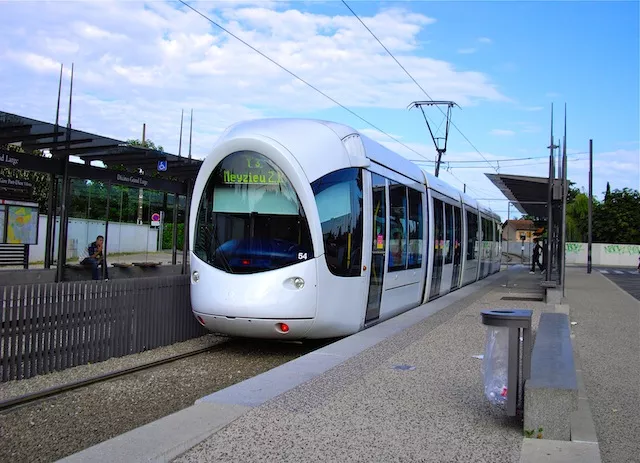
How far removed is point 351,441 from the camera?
15.9ft

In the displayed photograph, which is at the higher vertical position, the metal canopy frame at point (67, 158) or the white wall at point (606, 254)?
the metal canopy frame at point (67, 158)

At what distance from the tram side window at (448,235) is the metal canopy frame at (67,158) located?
6782 millimetres

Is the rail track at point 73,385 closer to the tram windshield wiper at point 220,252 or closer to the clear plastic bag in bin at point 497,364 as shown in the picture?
the tram windshield wiper at point 220,252

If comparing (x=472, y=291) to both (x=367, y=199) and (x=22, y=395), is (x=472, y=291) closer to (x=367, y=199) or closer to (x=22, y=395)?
(x=367, y=199)

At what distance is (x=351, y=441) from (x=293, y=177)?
488 centimetres

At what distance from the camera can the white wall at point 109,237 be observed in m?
17.6

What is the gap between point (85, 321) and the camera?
8719mm

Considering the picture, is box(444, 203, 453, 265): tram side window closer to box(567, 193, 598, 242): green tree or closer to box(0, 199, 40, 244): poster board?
box(0, 199, 40, 244): poster board

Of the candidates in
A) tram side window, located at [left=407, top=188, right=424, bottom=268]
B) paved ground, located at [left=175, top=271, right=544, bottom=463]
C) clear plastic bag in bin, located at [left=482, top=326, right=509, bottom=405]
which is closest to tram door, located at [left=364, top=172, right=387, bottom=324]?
tram side window, located at [left=407, top=188, right=424, bottom=268]

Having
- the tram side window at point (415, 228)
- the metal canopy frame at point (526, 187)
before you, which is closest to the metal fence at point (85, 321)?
the tram side window at point (415, 228)

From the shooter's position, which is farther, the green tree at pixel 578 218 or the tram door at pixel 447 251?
the green tree at pixel 578 218

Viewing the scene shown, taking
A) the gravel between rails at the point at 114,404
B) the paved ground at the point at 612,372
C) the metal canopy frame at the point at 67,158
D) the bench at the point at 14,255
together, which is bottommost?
the gravel between rails at the point at 114,404

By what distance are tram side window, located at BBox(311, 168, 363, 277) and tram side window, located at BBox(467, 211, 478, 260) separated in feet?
38.6

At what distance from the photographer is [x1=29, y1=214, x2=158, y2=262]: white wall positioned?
17.6 m
